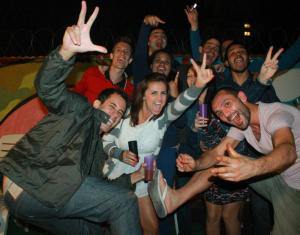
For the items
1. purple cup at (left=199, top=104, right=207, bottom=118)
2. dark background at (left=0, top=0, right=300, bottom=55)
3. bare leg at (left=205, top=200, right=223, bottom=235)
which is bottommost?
bare leg at (left=205, top=200, right=223, bottom=235)

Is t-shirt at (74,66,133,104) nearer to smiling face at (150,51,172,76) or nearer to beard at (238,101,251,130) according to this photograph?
smiling face at (150,51,172,76)

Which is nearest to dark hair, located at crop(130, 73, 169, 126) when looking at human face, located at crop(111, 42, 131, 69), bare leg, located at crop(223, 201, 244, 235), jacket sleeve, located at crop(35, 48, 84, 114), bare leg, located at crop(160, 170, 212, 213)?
human face, located at crop(111, 42, 131, 69)

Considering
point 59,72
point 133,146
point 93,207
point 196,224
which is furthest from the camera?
point 196,224

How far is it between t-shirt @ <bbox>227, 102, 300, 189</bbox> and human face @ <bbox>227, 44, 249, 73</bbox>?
3.26ft

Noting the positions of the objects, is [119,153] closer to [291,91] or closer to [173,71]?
[173,71]

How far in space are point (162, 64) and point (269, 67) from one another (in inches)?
50.1

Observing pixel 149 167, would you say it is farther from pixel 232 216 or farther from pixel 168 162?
pixel 232 216

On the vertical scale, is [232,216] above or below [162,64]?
below

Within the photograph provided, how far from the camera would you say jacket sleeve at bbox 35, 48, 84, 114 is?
200cm

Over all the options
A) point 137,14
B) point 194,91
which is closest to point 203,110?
point 194,91

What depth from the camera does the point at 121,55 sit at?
3.75 meters

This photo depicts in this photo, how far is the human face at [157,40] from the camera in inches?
161

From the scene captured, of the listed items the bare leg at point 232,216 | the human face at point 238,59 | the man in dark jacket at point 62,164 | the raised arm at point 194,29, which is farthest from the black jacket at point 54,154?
the raised arm at point 194,29

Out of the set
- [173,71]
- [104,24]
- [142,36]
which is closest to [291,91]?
[173,71]
